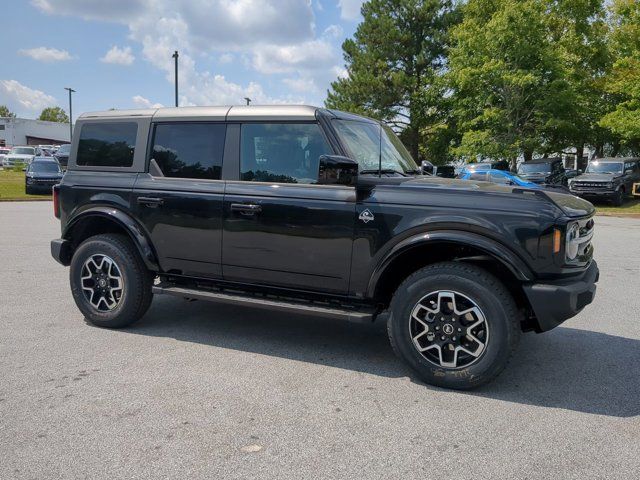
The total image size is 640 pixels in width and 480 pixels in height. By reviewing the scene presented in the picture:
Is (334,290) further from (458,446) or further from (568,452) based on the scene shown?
(568,452)

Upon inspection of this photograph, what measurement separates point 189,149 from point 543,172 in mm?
21476

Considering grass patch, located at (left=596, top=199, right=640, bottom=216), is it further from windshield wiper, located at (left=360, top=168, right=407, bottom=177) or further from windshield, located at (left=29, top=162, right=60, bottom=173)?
windshield, located at (left=29, top=162, right=60, bottom=173)

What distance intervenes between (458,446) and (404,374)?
41.8 inches

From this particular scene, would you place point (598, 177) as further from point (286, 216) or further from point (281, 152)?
point (286, 216)

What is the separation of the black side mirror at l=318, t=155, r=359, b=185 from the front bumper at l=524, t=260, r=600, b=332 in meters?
1.38

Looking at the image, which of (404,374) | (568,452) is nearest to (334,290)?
(404,374)

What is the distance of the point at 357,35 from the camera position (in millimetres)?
36969

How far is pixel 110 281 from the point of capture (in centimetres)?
486

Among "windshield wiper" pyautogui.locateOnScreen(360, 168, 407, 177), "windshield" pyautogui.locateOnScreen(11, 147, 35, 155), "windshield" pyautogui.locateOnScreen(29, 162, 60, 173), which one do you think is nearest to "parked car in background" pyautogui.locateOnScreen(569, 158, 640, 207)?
"windshield wiper" pyautogui.locateOnScreen(360, 168, 407, 177)

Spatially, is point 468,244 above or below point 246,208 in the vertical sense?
below

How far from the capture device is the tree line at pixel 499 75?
85.6ft

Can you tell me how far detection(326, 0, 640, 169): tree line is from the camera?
26094mm

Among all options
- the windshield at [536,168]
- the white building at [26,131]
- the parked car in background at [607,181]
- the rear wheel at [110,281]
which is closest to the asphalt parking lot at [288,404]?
the rear wheel at [110,281]

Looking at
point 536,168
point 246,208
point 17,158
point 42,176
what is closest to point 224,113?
point 246,208
